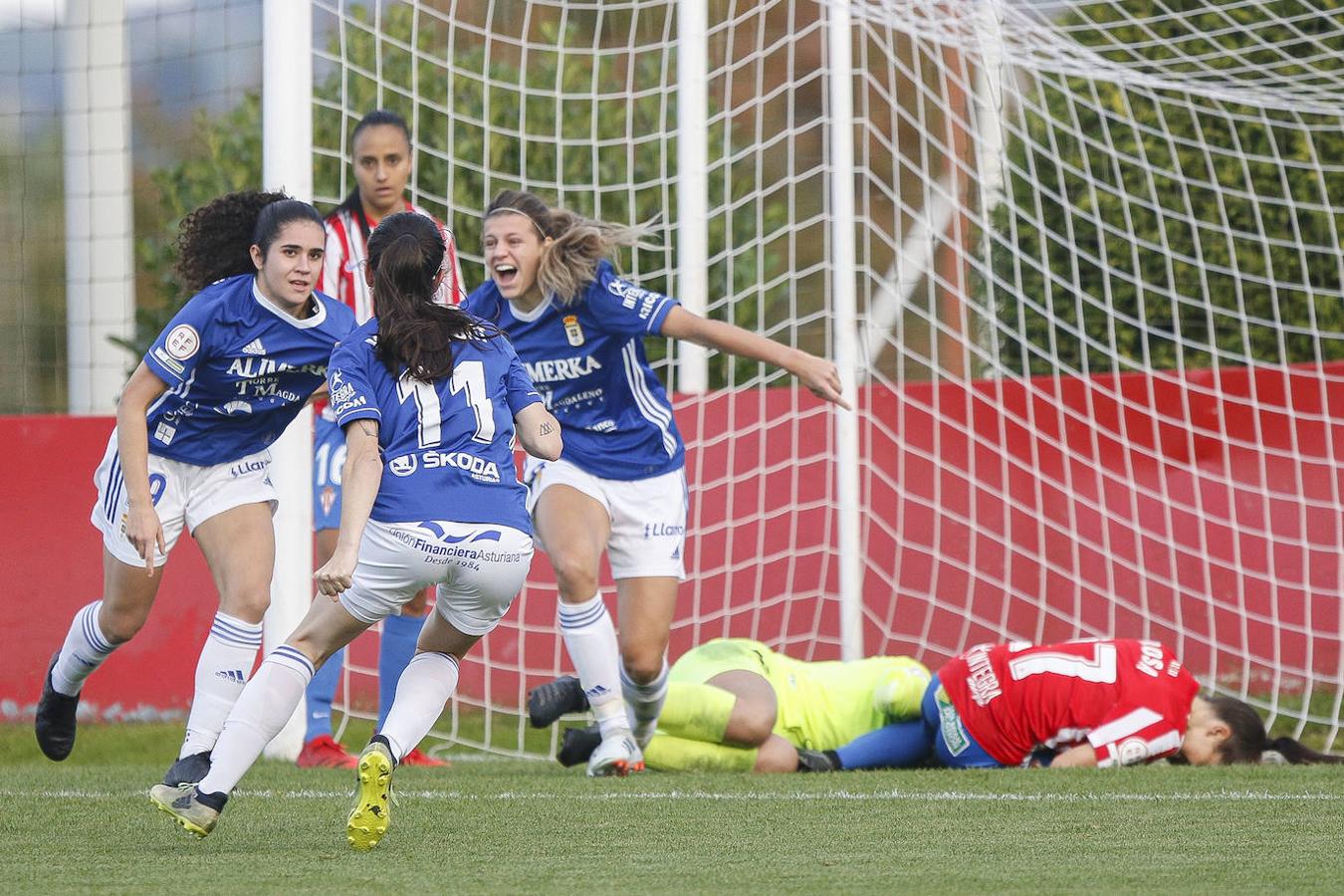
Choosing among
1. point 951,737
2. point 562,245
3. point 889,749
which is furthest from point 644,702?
point 562,245

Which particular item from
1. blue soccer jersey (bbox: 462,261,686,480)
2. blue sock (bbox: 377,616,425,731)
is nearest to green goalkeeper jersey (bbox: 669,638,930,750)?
blue soccer jersey (bbox: 462,261,686,480)

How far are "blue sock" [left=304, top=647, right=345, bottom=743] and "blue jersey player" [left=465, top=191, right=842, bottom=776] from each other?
2.59 feet

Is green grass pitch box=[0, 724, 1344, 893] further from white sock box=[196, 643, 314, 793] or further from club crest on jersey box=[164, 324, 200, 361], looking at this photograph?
club crest on jersey box=[164, 324, 200, 361]

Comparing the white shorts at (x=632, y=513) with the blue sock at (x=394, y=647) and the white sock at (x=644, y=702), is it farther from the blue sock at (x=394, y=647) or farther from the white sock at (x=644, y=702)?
the blue sock at (x=394, y=647)

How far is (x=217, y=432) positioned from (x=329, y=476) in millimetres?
1164

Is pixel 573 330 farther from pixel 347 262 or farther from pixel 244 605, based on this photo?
pixel 244 605

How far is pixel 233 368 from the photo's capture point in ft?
15.5

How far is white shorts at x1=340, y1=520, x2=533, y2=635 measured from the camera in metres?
3.92

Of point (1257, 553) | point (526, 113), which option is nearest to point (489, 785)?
point (1257, 553)

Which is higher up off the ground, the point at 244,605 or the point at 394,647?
the point at 244,605

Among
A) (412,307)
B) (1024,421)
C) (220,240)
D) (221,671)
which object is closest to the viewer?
(412,307)

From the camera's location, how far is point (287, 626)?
20.2ft

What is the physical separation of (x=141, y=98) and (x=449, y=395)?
48.8 feet

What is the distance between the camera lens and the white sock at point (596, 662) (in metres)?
5.55
